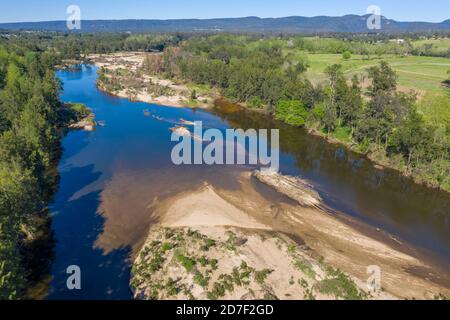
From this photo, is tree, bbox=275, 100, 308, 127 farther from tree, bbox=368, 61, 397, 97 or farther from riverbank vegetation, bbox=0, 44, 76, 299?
riverbank vegetation, bbox=0, 44, 76, 299

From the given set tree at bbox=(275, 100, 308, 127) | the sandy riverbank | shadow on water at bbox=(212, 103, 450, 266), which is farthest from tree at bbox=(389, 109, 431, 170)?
tree at bbox=(275, 100, 308, 127)

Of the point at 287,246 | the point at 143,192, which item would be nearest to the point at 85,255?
the point at 143,192

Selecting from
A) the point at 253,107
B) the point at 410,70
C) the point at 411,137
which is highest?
the point at 410,70

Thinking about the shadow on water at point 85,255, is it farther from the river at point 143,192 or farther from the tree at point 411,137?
the tree at point 411,137

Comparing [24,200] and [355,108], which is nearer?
[24,200]

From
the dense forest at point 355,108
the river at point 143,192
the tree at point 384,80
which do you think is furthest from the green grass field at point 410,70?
the river at point 143,192

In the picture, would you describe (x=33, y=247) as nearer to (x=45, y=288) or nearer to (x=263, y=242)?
(x=45, y=288)

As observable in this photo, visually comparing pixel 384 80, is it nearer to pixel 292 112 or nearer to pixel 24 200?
pixel 292 112
